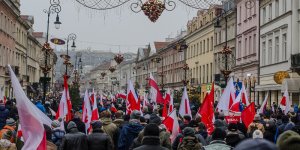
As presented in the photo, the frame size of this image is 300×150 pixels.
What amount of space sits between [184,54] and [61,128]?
233 feet

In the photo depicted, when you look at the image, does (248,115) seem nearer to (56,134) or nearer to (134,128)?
(134,128)

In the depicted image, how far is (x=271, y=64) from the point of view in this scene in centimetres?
4247

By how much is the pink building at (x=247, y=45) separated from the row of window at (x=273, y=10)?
110cm

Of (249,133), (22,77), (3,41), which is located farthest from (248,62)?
(249,133)

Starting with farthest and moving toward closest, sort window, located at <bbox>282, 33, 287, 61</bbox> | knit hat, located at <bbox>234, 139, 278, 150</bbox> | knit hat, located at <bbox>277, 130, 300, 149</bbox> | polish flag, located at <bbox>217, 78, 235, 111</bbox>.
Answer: window, located at <bbox>282, 33, 287, 61</bbox>
polish flag, located at <bbox>217, 78, 235, 111</bbox>
knit hat, located at <bbox>277, 130, 300, 149</bbox>
knit hat, located at <bbox>234, 139, 278, 150</bbox>

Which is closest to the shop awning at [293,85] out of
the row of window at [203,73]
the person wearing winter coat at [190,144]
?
the person wearing winter coat at [190,144]

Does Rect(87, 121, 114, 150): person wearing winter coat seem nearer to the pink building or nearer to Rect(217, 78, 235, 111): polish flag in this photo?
Rect(217, 78, 235, 111): polish flag

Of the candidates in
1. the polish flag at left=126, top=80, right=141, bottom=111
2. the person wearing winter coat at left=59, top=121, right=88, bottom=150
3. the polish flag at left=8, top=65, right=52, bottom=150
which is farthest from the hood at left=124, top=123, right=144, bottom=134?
the polish flag at left=126, top=80, right=141, bottom=111

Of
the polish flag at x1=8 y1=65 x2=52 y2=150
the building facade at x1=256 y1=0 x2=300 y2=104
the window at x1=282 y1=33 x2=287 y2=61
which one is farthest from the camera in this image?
the window at x1=282 y1=33 x2=287 y2=61

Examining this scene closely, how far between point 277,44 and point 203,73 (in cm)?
3014

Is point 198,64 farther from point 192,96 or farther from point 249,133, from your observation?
point 249,133

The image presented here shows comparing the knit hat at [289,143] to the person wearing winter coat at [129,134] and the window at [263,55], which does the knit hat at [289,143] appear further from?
the window at [263,55]

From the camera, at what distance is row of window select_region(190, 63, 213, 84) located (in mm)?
67400

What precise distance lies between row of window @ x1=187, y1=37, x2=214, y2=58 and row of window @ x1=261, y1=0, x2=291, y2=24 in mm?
20739
